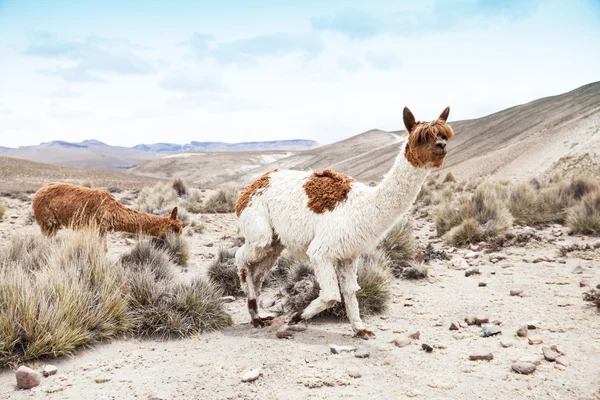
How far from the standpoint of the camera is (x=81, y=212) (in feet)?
25.8

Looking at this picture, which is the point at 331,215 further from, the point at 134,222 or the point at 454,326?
the point at 134,222

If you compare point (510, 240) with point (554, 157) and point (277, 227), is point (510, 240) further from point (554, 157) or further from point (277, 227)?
point (554, 157)

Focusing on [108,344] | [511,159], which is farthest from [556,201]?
[511,159]

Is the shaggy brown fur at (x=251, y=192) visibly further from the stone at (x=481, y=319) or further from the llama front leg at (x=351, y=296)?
the stone at (x=481, y=319)

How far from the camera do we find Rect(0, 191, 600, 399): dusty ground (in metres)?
3.51

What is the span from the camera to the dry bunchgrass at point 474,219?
1002 centimetres

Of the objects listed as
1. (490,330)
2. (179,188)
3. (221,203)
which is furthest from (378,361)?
(179,188)

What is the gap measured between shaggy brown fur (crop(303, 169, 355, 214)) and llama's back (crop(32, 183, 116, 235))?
4.52 metres

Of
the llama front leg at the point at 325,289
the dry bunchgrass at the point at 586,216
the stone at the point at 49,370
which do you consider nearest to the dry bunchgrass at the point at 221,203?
the dry bunchgrass at the point at 586,216

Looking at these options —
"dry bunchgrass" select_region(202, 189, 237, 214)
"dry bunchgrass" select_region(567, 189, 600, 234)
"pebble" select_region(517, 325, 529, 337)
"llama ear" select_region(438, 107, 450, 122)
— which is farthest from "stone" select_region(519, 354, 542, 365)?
"dry bunchgrass" select_region(202, 189, 237, 214)

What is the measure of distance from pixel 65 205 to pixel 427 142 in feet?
21.8

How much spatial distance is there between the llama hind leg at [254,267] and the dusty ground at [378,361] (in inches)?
10.9

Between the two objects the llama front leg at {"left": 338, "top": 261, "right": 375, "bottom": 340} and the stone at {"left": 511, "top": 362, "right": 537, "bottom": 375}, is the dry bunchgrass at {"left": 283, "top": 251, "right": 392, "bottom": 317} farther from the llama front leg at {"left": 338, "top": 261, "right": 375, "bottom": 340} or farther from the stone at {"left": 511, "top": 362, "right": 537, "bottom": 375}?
the stone at {"left": 511, "top": 362, "right": 537, "bottom": 375}

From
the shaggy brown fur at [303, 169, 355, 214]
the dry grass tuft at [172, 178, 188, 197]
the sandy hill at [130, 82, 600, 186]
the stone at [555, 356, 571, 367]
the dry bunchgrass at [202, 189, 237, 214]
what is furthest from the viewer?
the sandy hill at [130, 82, 600, 186]
